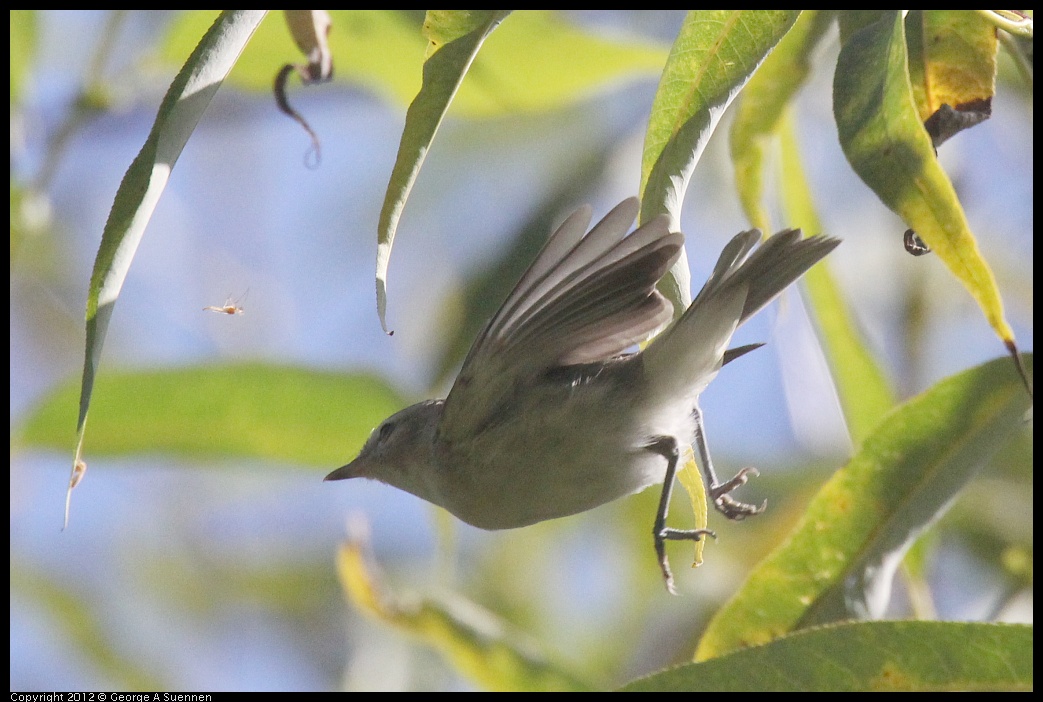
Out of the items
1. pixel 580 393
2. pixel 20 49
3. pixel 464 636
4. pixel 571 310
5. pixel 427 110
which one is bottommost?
pixel 464 636

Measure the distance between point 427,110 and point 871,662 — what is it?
1.01 meters

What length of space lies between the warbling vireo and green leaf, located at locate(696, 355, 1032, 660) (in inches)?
5.4

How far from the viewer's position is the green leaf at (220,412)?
2320 millimetres

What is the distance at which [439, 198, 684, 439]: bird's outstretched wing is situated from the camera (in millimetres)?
→ 1446

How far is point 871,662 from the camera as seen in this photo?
150cm

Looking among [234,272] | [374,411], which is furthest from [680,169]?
[234,272]

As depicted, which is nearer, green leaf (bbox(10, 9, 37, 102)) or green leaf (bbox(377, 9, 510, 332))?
green leaf (bbox(377, 9, 510, 332))

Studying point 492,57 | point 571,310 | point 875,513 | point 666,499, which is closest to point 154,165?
point 571,310

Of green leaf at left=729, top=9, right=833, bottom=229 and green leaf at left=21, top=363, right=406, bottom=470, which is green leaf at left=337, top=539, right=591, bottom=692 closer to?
green leaf at left=21, top=363, right=406, bottom=470

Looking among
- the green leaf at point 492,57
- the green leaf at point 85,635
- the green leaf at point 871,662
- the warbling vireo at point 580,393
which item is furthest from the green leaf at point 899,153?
the green leaf at point 85,635

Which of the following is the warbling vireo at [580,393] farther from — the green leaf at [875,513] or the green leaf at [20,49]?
the green leaf at [20,49]

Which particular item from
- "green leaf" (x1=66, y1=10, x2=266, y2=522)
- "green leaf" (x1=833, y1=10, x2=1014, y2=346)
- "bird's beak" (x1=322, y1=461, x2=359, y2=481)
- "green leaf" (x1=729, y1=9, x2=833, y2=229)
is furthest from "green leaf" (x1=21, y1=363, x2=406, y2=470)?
"green leaf" (x1=833, y1=10, x2=1014, y2=346)

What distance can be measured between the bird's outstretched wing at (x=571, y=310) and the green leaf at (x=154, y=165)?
0.54 metres

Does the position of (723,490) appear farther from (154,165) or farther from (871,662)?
(154,165)
